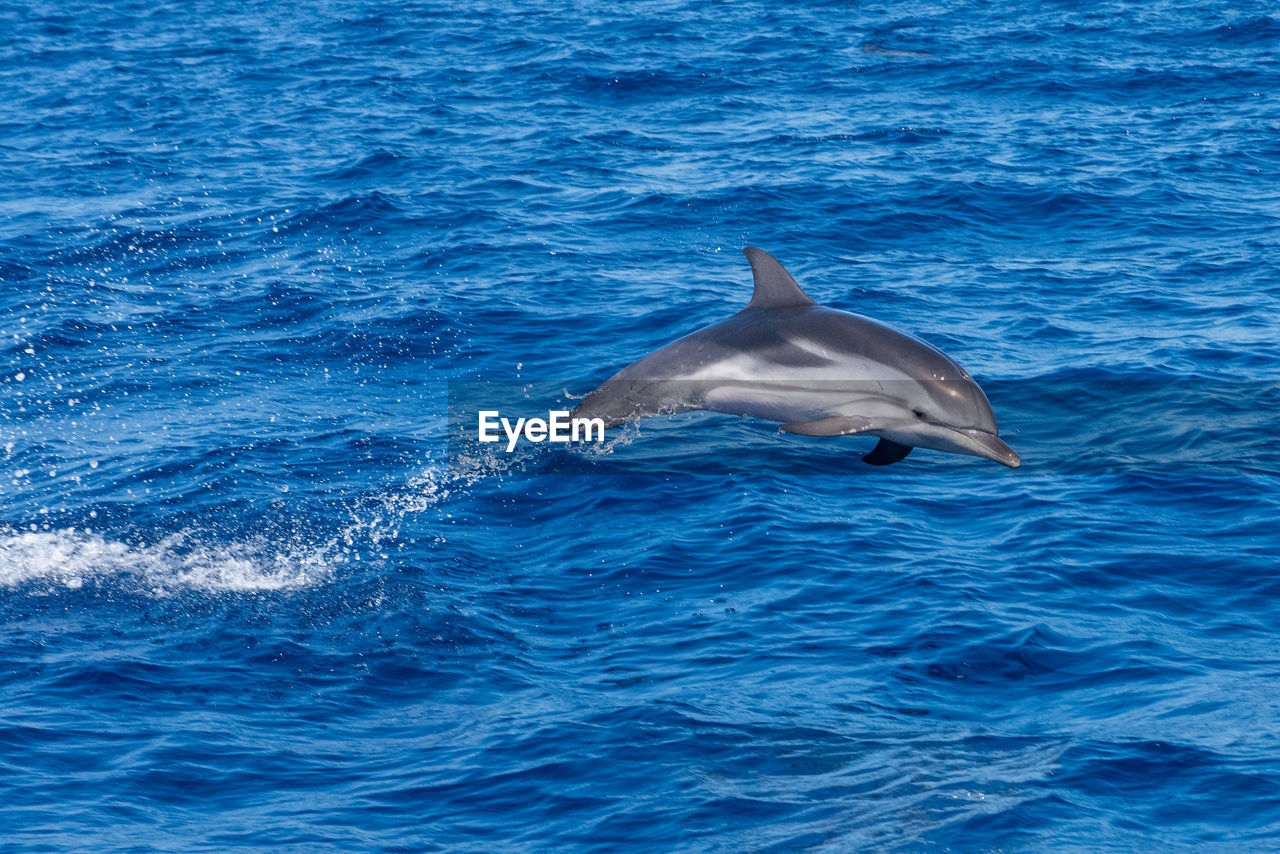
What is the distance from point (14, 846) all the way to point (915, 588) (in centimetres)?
743

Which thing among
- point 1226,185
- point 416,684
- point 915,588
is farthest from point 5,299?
point 1226,185

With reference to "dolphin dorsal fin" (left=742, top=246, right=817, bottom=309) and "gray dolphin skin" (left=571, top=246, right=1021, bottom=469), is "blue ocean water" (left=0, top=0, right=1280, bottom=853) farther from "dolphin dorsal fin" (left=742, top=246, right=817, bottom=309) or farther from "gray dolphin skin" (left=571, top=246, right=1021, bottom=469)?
"dolphin dorsal fin" (left=742, top=246, right=817, bottom=309)

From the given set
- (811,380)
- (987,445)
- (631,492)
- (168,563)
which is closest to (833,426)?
(811,380)

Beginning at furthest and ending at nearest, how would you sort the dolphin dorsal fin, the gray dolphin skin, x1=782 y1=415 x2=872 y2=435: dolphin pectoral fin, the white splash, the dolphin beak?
the white splash → the dolphin dorsal fin → the gray dolphin skin → the dolphin beak → x1=782 y1=415 x2=872 y2=435: dolphin pectoral fin

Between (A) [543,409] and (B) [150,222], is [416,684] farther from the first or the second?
(B) [150,222]

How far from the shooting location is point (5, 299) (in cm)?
2178

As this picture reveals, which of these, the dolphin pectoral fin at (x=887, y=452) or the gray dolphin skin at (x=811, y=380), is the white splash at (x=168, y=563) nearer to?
the gray dolphin skin at (x=811, y=380)

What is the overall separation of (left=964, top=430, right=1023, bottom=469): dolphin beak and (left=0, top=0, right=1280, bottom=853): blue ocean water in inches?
91.5

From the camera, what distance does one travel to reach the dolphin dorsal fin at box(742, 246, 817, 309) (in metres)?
10.7

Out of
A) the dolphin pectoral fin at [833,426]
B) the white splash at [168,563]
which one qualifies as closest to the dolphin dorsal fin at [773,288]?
the dolphin pectoral fin at [833,426]

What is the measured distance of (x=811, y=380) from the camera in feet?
33.7

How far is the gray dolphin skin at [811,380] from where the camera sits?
10070 millimetres

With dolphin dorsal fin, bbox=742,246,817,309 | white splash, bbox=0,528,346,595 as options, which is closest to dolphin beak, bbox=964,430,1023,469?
dolphin dorsal fin, bbox=742,246,817,309

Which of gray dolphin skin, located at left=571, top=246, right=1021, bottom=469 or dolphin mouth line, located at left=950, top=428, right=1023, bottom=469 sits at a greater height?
gray dolphin skin, located at left=571, top=246, right=1021, bottom=469
